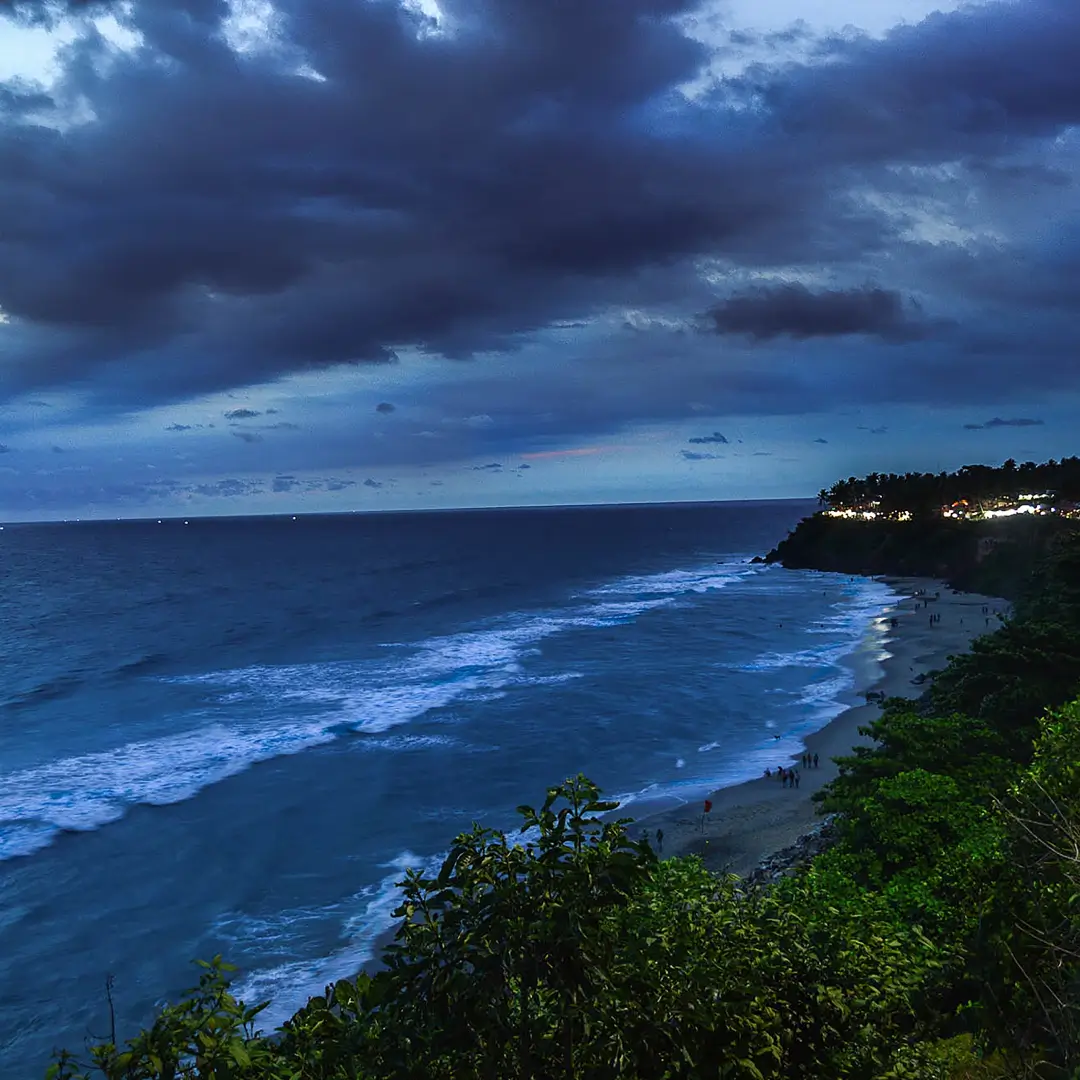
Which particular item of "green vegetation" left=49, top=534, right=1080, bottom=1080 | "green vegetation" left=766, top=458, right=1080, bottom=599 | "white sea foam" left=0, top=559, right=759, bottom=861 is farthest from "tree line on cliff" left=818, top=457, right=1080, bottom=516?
"green vegetation" left=49, top=534, right=1080, bottom=1080

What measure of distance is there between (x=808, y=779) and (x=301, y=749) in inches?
1208

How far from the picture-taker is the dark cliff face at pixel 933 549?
364 feet

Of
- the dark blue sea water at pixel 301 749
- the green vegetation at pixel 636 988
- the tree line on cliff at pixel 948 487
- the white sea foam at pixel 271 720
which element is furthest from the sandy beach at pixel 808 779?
the tree line on cliff at pixel 948 487

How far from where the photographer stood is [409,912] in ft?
21.6

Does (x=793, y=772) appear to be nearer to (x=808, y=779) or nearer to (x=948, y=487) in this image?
(x=808, y=779)

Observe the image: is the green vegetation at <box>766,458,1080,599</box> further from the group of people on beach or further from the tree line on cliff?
the group of people on beach

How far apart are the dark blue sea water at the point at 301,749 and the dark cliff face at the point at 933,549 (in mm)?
17159

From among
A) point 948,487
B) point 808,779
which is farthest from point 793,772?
point 948,487

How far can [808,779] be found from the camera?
43.6 meters

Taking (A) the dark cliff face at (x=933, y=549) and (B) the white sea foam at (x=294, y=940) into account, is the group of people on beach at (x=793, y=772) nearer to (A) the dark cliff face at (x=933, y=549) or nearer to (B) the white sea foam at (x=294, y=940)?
(B) the white sea foam at (x=294, y=940)

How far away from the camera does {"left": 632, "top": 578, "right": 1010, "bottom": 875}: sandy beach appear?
35688 millimetres

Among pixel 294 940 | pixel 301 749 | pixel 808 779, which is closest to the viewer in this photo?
pixel 294 940

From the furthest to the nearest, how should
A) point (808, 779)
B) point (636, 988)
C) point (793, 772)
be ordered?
1. point (793, 772)
2. point (808, 779)
3. point (636, 988)

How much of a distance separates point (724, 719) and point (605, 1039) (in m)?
51.9
